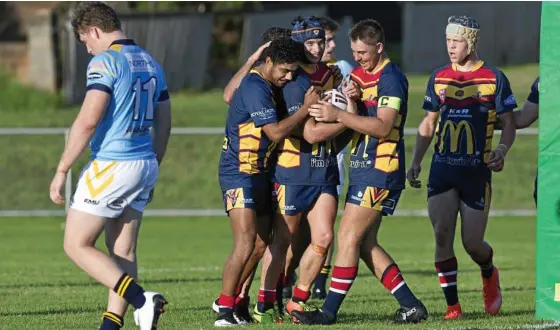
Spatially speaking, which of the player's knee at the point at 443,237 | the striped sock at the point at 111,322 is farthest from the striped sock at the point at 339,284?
the striped sock at the point at 111,322

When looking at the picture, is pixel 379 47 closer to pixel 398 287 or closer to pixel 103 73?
pixel 398 287

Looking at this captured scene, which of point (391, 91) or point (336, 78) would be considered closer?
point (391, 91)

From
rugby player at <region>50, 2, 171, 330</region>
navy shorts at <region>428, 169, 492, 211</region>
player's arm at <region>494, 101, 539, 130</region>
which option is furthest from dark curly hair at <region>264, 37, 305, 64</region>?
player's arm at <region>494, 101, 539, 130</region>

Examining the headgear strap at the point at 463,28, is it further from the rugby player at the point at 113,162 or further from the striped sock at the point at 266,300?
the rugby player at the point at 113,162

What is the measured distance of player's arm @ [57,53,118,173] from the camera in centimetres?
713

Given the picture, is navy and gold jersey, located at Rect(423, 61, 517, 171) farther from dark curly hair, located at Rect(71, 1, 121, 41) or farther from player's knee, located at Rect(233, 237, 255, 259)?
dark curly hair, located at Rect(71, 1, 121, 41)

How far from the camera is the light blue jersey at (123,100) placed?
7.24m

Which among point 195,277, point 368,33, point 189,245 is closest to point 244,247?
point 368,33

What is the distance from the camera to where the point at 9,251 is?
1592cm

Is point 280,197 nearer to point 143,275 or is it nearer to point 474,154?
point 474,154

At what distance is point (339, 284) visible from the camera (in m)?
8.46

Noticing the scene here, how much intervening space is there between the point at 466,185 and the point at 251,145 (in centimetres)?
172

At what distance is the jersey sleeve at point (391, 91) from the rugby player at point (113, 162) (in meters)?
1.66

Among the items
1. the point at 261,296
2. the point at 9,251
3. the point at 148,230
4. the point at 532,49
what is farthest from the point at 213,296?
the point at 532,49
